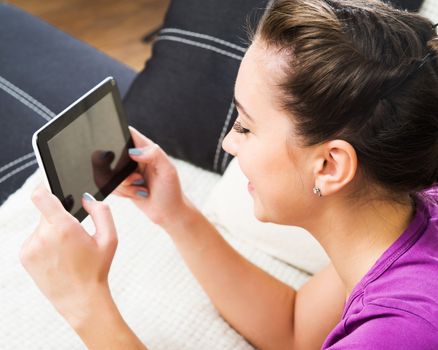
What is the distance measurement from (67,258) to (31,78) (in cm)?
84

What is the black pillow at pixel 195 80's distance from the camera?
1315 millimetres

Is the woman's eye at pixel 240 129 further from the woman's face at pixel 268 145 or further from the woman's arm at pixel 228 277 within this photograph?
the woman's arm at pixel 228 277

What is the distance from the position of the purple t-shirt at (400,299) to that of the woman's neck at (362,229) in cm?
2

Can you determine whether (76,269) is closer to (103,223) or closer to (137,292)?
(103,223)

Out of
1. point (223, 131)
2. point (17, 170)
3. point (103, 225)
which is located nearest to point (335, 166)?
point (103, 225)

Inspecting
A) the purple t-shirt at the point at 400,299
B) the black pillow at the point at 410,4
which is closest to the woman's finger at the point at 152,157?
the purple t-shirt at the point at 400,299

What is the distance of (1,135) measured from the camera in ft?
4.34

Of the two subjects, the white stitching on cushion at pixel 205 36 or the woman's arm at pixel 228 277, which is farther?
the white stitching on cushion at pixel 205 36

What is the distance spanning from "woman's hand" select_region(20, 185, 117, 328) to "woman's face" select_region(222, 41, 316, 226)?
22cm

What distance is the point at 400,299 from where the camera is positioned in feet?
2.38

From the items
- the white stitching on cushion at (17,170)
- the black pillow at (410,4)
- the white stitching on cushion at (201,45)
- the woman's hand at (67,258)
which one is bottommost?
the white stitching on cushion at (17,170)

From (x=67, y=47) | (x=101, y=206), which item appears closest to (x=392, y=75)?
(x=101, y=206)

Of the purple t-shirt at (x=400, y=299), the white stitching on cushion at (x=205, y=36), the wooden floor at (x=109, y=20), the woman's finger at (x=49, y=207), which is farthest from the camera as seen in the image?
the wooden floor at (x=109, y=20)

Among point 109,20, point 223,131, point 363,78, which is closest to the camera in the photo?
point 363,78
